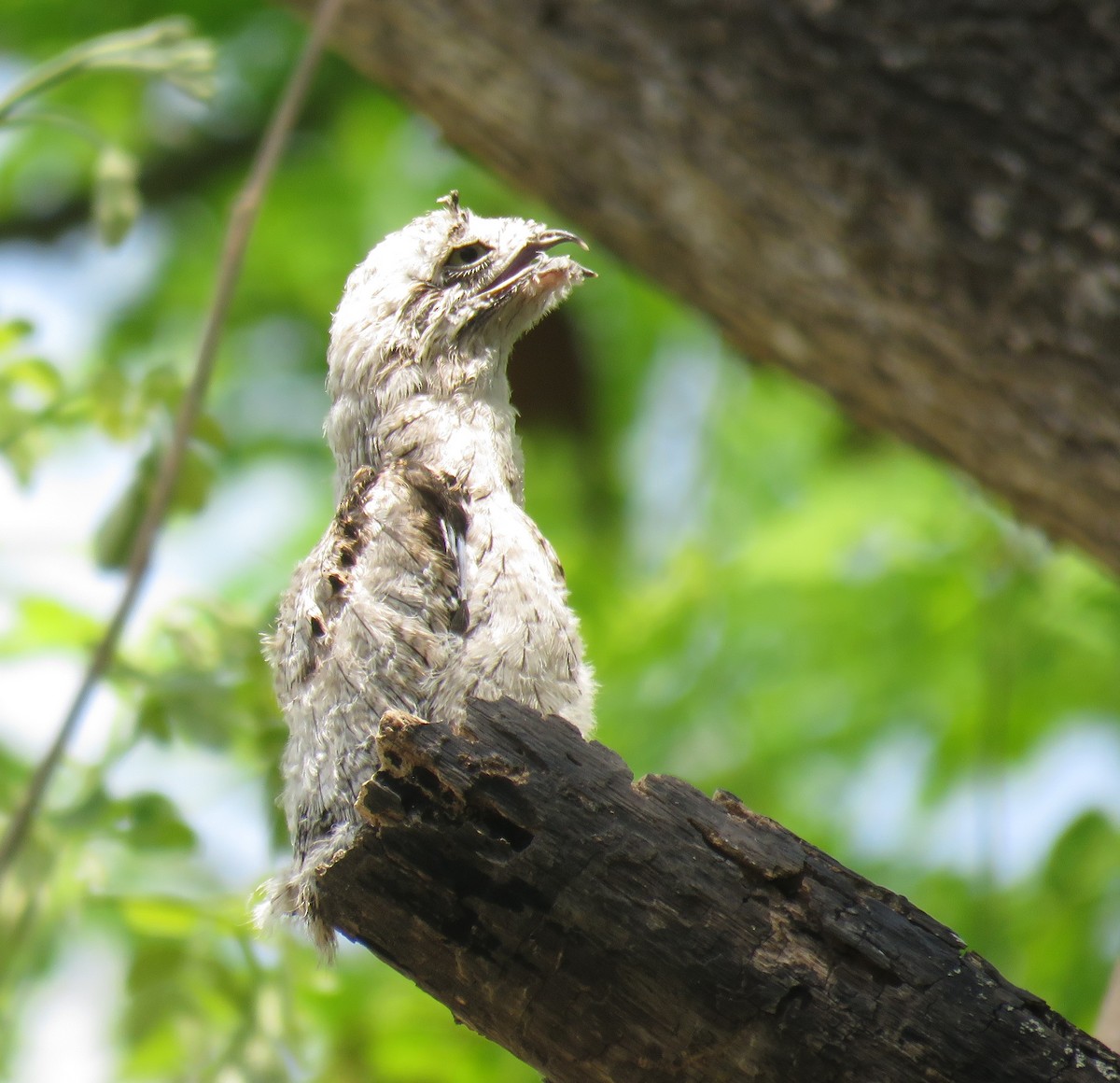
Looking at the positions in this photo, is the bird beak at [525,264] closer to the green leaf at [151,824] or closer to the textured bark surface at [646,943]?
the textured bark surface at [646,943]

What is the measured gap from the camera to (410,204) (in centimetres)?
630

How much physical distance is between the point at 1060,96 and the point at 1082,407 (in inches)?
30.7

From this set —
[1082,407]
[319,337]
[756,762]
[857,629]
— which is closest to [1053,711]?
[857,629]

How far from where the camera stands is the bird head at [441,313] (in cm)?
279

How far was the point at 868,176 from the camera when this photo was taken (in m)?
3.46

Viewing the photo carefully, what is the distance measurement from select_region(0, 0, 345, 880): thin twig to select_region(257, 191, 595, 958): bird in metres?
0.34

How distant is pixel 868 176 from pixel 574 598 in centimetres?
250

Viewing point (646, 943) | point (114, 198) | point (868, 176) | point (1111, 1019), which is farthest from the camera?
point (868, 176)

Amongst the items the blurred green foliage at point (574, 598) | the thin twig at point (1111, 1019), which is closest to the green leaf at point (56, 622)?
the blurred green foliage at point (574, 598)

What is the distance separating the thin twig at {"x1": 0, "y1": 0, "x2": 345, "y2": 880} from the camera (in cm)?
220

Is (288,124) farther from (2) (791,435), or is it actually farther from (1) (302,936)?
(2) (791,435)

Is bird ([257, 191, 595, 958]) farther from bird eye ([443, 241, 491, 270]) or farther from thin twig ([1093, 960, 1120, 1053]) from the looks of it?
thin twig ([1093, 960, 1120, 1053])

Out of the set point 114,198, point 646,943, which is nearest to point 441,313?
point 114,198

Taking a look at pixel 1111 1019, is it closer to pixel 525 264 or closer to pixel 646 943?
pixel 646 943
